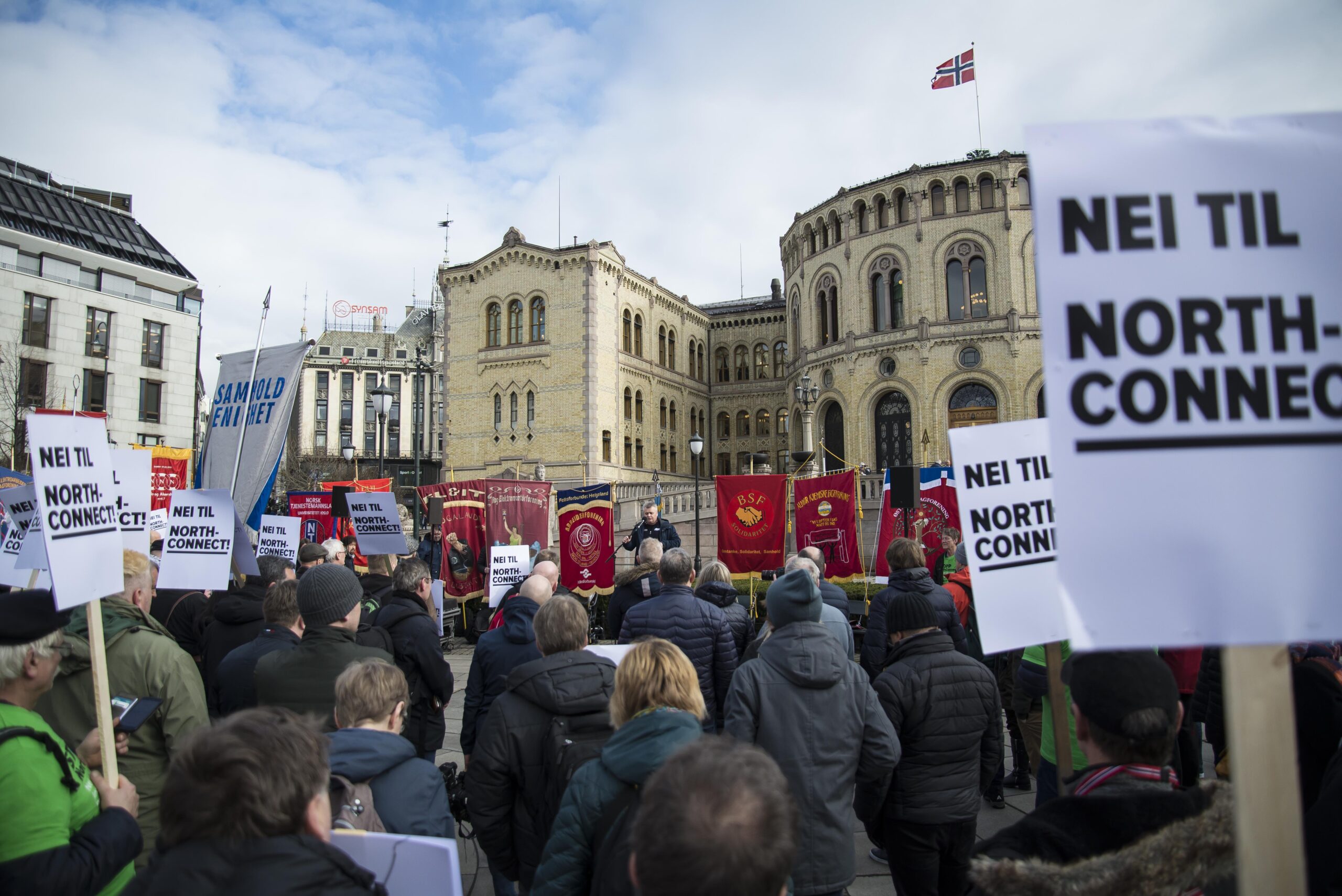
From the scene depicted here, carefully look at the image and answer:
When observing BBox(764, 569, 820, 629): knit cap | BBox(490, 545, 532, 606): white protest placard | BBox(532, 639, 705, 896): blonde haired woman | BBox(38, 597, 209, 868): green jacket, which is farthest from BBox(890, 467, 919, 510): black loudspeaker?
BBox(38, 597, 209, 868): green jacket

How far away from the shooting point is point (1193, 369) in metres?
1.71

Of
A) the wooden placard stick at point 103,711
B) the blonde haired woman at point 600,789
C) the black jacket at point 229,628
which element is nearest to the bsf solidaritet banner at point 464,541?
the black jacket at point 229,628

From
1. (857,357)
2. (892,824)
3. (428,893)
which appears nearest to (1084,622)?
(428,893)

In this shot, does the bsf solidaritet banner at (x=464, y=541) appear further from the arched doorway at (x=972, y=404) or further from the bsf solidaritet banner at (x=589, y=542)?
the arched doorway at (x=972, y=404)

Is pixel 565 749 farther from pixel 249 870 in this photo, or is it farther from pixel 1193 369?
pixel 1193 369

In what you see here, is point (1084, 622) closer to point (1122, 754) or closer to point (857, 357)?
point (1122, 754)

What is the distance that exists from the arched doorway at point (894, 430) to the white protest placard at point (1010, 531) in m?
29.4

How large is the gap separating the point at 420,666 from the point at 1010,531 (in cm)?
359

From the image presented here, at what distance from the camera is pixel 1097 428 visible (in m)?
1.66

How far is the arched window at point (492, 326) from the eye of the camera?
1505 inches

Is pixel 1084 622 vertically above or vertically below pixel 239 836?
above

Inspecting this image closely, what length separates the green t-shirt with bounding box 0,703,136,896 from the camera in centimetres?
212

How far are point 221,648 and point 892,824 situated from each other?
4353mm

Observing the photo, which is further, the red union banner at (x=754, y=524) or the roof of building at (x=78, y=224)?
the roof of building at (x=78, y=224)
